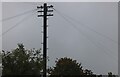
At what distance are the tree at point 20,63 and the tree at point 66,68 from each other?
67.0 ft

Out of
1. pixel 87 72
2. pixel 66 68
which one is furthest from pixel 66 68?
pixel 87 72

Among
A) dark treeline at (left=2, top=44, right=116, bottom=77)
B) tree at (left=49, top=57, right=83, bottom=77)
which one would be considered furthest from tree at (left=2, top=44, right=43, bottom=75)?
tree at (left=49, top=57, right=83, bottom=77)

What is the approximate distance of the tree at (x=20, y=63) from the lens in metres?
30.0

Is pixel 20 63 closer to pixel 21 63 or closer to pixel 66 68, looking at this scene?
pixel 21 63

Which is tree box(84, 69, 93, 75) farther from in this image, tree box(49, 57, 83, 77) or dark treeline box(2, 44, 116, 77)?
dark treeline box(2, 44, 116, 77)

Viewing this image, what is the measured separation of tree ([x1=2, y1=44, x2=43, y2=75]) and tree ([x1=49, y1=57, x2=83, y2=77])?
20417 mm

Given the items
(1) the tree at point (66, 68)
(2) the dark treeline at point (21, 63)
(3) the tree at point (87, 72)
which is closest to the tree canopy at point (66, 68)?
(1) the tree at point (66, 68)

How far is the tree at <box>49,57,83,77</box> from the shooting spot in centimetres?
5428

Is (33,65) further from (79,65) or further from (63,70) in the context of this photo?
(79,65)

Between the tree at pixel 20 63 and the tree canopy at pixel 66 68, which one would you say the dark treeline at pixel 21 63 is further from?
the tree canopy at pixel 66 68

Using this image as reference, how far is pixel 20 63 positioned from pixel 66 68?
26.6 metres

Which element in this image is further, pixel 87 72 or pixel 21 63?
pixel 87 72

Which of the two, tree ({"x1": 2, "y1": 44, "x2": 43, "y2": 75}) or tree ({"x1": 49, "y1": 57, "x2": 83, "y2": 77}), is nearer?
tree ({"x1": 2, "y1": 44, "x2": 43, "y2": 75})

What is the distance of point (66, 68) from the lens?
185 feet
